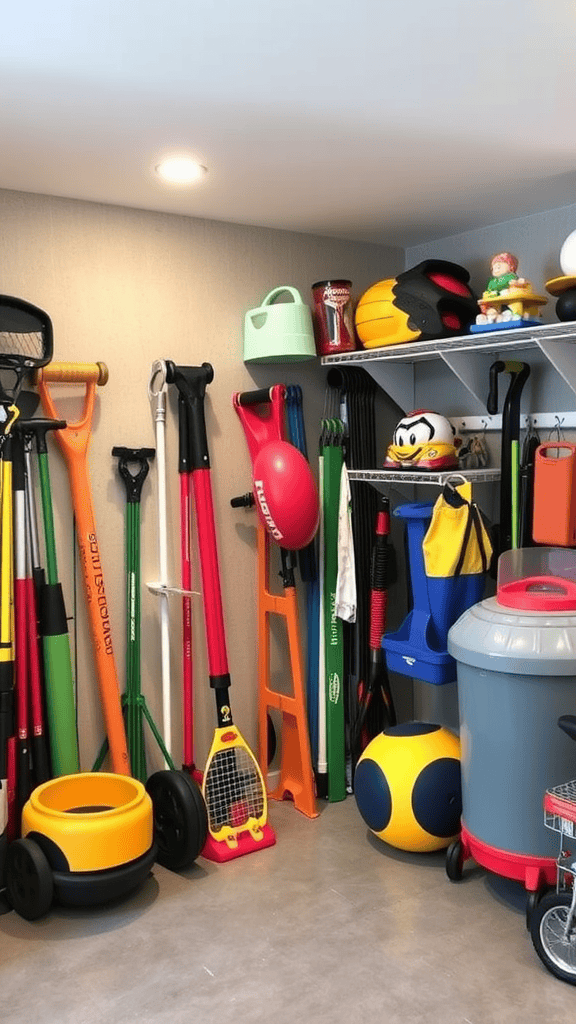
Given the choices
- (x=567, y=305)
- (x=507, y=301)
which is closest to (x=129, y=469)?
(x=507, y=301)

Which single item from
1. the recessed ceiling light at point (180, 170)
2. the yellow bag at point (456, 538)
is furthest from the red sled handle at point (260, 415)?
the recessed ceiling light at point (180, 170)

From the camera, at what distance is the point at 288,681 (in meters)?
3.80

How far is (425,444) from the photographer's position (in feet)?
11.0

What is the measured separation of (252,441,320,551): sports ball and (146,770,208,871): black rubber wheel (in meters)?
0.93

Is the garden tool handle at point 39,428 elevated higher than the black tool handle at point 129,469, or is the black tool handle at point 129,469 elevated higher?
the garden tool handle at point 39,428

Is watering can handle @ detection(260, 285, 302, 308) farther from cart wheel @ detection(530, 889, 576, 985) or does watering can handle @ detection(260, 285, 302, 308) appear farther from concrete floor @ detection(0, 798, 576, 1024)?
cart wheel @ detection(530, 889, 576, 985)

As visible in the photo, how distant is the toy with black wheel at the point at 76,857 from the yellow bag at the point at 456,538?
4.17 ft

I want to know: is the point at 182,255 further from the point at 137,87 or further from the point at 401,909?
the point at 401,909

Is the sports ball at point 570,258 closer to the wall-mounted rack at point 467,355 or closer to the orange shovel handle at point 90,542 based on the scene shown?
the wall-mounted rack at point 467,355

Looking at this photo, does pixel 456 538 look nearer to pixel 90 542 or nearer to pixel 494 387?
pixel 494 387

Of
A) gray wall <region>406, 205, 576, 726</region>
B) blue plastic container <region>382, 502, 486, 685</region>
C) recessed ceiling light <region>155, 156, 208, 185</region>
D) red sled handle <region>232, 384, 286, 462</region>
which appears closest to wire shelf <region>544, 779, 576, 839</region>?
blue plastic container <region>382, 502, 486, 685</region>

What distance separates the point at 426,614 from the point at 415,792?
0.62m

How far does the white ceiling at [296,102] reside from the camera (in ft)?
6.15

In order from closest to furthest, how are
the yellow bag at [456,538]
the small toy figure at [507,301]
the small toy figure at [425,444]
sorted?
the small toy figure at [507,301] → the yellow bag at [456,538] → the small toy figure at [425,444]
